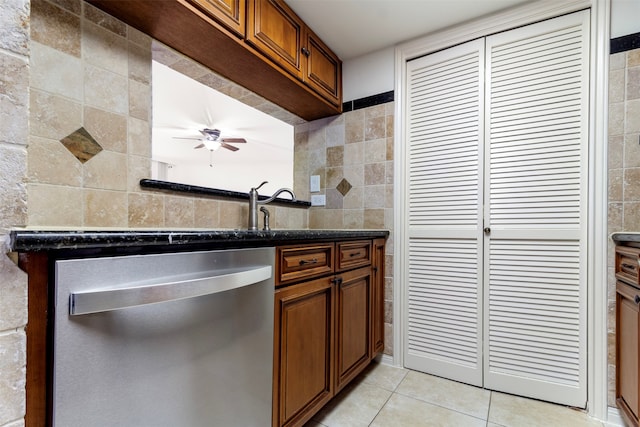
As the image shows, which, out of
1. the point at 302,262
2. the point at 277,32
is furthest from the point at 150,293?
the point at 277,32

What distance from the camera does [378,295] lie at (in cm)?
205

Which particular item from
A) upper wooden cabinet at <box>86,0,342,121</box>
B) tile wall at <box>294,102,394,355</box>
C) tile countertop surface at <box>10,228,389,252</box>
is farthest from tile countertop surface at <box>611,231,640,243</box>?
upper wooden cabinet at <box>86,0,342,121</box>

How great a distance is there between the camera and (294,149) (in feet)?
8.11

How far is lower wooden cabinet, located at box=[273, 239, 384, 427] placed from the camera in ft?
3.86

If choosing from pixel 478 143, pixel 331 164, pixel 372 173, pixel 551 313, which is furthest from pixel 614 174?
pixel 331 164

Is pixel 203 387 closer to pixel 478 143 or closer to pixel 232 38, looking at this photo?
pixel 232 38

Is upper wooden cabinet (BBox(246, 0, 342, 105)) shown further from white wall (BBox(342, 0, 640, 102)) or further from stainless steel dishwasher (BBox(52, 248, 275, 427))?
stainless steel dishwasher (BBox(52, 248, 275, 427))

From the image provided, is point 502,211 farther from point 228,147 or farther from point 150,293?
point 150,293

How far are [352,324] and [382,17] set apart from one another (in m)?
1.84

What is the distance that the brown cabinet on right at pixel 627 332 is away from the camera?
1270mm

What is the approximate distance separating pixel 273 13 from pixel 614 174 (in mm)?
1939

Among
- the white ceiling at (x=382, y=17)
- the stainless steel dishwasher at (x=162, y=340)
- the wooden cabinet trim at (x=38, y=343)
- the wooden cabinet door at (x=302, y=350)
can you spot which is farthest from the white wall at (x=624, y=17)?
the wooden cabinet trim at (x=38, y=343)

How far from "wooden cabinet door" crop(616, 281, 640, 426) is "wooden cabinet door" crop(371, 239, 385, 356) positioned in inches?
46.6

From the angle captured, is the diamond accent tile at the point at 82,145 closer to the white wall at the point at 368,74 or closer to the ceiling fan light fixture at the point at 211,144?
the ceiling fan light fixture at the point at 211,144
